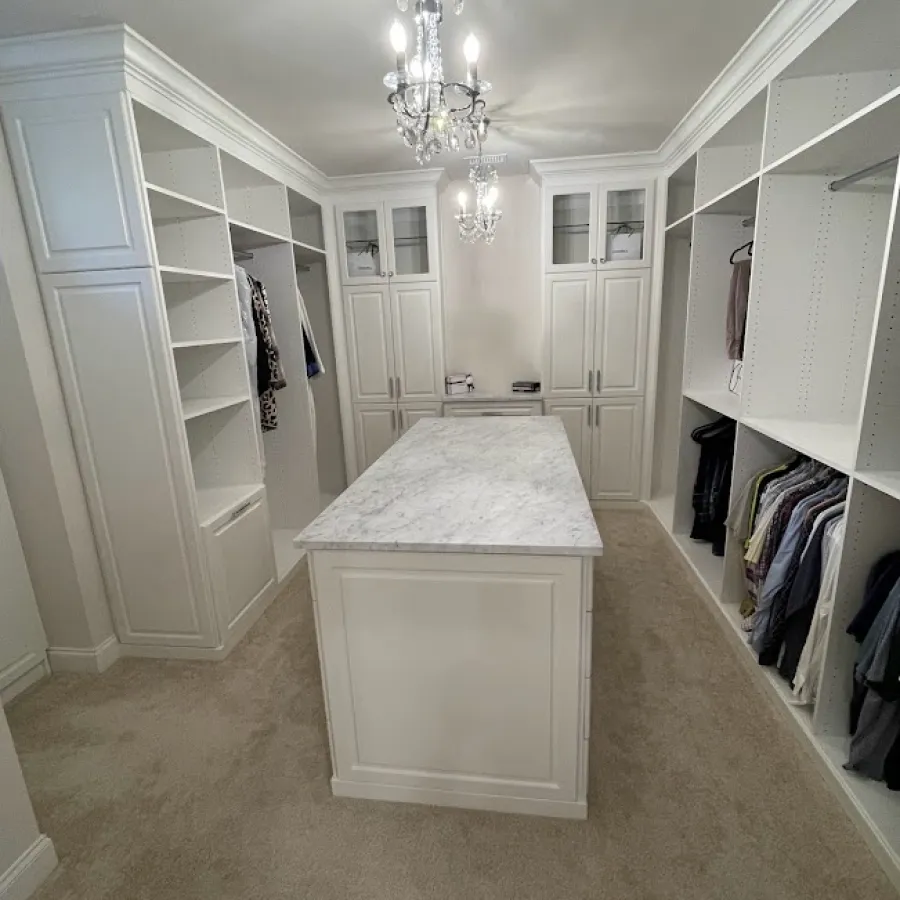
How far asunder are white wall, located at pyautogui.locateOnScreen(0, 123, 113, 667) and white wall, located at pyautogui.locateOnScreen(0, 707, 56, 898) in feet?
3.37

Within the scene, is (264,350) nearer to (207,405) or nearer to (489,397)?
(207,405)

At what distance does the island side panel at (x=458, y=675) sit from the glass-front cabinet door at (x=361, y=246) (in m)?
2.98

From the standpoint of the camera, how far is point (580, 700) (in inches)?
57.5

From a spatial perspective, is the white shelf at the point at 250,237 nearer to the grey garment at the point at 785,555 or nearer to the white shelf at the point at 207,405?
the white shelf at the point at 207,405

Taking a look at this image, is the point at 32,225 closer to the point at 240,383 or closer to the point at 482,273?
the point at 240,383

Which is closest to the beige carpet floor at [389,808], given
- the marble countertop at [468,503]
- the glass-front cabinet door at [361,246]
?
the marble countertop at [468,503]

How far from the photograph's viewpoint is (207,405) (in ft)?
8.32

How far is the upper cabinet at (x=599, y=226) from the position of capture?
3641mm

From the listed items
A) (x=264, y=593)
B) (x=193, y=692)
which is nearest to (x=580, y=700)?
(x=193, y=692)

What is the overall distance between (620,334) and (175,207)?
292 centimetres

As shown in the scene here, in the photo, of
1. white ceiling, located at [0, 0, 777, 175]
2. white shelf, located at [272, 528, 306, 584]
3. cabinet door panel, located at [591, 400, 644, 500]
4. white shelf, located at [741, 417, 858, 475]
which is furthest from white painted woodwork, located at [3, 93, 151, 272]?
cabinet door panel, located at [591, 400, 644, 500]

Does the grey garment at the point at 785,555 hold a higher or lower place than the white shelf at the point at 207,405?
lower

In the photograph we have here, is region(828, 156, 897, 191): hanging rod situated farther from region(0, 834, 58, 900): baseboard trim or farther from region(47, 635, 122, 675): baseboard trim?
region(47, 635, 122, 675): baseboard trim

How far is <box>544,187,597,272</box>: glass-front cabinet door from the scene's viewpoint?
369 cm
